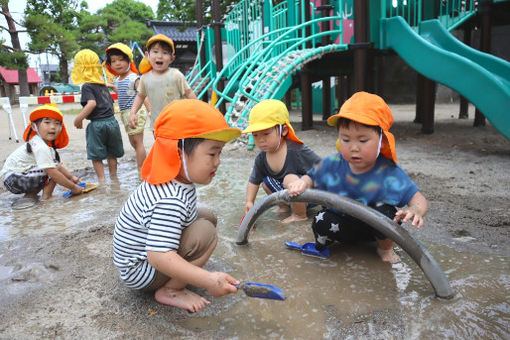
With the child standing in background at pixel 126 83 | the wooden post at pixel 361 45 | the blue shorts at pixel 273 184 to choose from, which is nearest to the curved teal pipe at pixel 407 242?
the blue shorts at pixel 273 184

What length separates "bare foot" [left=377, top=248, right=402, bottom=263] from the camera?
2182mm

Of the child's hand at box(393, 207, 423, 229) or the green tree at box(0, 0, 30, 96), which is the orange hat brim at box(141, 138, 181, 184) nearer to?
the child's hand at box(393, 207, 423, 229)

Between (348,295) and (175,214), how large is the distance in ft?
2.95

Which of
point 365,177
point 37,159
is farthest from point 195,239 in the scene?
point 37,159

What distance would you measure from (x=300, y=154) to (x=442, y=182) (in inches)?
67.7

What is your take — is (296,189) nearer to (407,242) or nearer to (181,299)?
(407,242)

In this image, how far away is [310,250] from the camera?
90.7 inches

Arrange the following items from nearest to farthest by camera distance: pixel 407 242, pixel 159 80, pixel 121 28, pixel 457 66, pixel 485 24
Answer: pixel 407 242, pixel 159 80, pixel 457 66, pixel 485 24, pixel 121 28

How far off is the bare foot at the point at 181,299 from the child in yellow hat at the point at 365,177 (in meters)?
0.69

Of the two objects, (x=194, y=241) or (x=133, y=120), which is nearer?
(x=194, y=241)

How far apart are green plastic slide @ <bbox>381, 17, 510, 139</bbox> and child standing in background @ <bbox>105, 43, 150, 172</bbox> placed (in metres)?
3.90

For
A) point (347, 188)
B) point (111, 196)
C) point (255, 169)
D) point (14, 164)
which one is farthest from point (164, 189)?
point (14, 164)

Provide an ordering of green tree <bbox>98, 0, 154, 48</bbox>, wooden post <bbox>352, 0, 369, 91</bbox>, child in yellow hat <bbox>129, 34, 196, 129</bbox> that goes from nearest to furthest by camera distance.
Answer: child in yellow hat <bbox>129, 34, 196, 129</bbox>, wooden post <bbox>352, 0, 369, 91</bbox>, green tree <bbox>98, 0, 154, 48</bbox>

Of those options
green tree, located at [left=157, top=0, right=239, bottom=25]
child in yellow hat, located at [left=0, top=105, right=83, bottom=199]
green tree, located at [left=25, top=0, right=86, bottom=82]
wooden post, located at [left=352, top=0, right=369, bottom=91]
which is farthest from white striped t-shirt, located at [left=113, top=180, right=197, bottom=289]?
green tree, located at [left=25, top=0, right=86, bottom=82]
